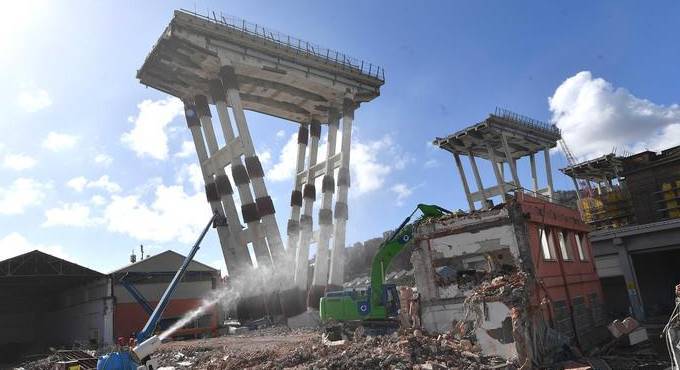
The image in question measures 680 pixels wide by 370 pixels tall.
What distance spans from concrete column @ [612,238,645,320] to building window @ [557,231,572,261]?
9.20m

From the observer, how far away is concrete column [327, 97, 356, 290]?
136 feet

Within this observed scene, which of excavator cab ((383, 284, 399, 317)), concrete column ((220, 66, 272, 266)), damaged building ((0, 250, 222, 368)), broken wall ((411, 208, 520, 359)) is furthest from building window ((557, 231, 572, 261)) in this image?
damaged building ((0, 250, 222, 368))

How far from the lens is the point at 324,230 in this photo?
4234cm

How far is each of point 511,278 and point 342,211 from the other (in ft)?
90.9

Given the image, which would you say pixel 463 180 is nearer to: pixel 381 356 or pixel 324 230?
pixel 324 230

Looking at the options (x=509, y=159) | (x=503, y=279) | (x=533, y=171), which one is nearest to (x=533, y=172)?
(x=533, y=171)

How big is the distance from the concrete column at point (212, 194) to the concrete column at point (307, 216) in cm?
518

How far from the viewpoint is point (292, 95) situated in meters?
45.1

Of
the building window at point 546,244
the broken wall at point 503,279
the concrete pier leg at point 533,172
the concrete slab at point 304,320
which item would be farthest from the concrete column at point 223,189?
the concrete pier leg at point 533,172

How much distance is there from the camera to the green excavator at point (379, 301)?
68.6 feet

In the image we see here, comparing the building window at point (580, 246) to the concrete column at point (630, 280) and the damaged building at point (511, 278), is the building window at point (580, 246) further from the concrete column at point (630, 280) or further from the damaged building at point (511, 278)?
the concrete column at point (630, 280)

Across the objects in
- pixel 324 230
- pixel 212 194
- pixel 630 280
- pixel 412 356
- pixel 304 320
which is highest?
pixel 212 194

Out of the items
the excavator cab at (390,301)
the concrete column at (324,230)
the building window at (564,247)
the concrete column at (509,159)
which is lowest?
the excavator cab at (390,301)

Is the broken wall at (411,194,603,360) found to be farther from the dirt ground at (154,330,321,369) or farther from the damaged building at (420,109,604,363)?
the dirt ground at (154,330,321,369)
